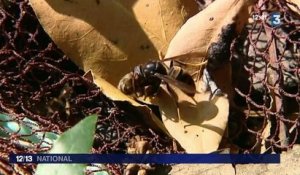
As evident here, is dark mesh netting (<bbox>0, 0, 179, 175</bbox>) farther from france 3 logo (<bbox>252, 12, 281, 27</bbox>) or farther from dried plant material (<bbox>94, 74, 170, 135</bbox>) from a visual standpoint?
france 3 logo (<bbox>252, 12, 281, 27</bbox>)

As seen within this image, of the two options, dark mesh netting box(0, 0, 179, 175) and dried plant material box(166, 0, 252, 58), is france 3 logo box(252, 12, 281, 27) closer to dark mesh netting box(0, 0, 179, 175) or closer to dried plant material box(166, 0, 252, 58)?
dried plant material box(166, 0, 252, 58)

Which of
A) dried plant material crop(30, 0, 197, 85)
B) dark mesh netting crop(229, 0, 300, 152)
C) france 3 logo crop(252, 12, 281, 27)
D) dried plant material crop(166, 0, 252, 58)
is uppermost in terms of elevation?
dried plant material crop(30, 0, 197, 85)

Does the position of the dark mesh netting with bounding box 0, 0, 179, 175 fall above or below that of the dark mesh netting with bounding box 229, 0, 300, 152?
above

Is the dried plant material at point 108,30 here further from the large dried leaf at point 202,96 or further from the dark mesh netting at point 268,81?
the dark mesh netting at point 268,81

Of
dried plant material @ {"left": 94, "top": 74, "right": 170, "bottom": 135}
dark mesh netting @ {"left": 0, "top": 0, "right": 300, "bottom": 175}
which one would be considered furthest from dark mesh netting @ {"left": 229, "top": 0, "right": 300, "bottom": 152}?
dried plant material @ {"left": 94, "top": 74, "right": 170, "bottom": 135}

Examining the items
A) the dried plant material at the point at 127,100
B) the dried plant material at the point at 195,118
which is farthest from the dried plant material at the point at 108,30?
the dried plant material at the point at 195,118

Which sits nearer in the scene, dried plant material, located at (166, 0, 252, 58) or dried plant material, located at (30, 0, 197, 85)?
dried plant material, located at (166, 0, 252, 58)
